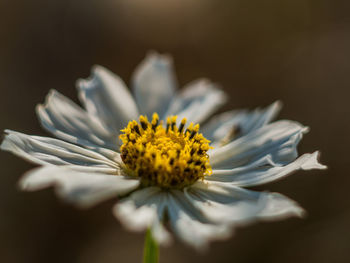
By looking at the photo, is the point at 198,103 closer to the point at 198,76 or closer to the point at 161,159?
the point at 161,159

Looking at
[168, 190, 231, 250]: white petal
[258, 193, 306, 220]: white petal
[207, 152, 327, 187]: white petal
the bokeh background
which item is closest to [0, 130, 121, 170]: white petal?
[168, 190, 231, 250]: white petal

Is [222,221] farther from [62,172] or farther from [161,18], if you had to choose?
[161,18]

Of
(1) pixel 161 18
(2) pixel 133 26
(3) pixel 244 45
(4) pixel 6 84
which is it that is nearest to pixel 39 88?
(4) pixel 6 84

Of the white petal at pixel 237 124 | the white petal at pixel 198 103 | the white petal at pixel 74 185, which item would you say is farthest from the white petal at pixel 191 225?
the white petal at pixel 198 103

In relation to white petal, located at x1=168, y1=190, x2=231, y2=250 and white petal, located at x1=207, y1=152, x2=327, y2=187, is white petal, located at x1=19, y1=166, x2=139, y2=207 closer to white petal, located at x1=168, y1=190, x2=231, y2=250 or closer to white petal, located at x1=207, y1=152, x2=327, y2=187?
white petal, located at x1=168, y1=190, x2=231, y2=250

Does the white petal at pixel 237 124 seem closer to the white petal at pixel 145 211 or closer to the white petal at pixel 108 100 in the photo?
the white petal at pixel 108 100
